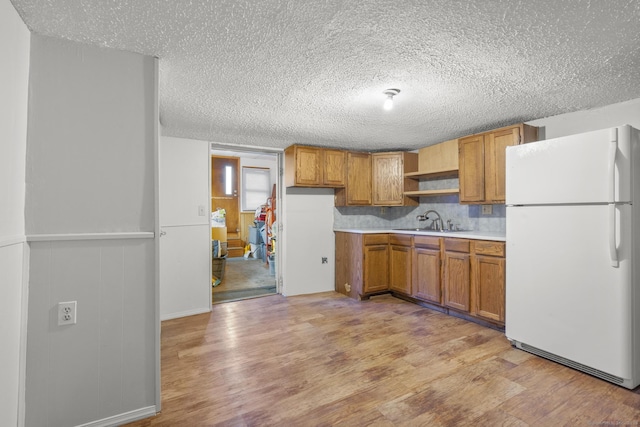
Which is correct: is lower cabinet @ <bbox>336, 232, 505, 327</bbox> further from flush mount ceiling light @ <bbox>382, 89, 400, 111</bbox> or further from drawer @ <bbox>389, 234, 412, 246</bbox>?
flush mount ceiling light @ <bbox>382, 89, 400, 111</bbox>

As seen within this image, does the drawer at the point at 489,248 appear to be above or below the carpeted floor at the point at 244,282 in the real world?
above

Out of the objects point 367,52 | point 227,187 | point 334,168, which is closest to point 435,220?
point 334,168

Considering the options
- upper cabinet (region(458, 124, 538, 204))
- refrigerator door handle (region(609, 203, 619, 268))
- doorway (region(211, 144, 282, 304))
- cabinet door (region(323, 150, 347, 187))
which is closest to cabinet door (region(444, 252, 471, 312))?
upper cabinet (region(458, 124, 538, 204))

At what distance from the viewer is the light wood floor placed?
1.64 meters

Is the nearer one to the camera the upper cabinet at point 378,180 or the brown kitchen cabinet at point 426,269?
the brown kitchen cabinet at point 426,269

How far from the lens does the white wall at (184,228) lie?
3.32m

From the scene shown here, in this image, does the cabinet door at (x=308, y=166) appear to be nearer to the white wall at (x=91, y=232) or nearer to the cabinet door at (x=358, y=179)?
the cabinet door at (x=358, y=179)

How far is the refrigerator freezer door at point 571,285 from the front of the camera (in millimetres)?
1875

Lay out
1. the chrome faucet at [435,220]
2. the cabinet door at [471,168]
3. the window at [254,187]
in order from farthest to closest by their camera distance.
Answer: the window at [254,187]
the chrome faucet at [435,220]
the cabinet door at [471,168]

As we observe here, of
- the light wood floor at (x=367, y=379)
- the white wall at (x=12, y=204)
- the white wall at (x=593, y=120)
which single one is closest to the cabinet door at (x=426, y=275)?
the light wood floor at (x=367, y=379)

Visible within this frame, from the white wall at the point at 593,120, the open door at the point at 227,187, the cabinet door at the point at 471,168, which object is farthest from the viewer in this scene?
the open door at the point at 227,187

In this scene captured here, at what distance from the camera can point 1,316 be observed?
1222 millimetres

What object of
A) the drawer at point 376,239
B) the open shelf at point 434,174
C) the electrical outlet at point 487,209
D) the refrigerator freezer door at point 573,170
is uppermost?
the open shelf at point 434,174

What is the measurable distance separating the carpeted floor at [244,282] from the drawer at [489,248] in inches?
107
